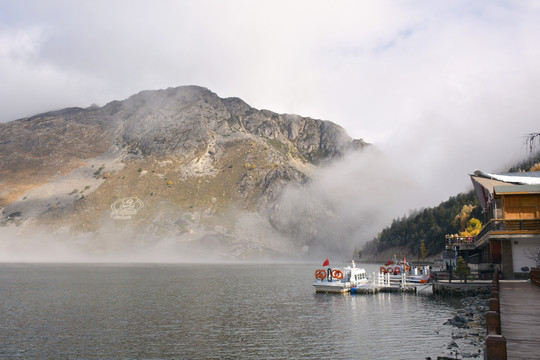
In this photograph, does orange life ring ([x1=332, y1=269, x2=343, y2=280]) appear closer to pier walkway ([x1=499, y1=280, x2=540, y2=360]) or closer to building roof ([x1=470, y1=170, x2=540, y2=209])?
building roof ([x1=470, y1=170, x2=540, y2=209])

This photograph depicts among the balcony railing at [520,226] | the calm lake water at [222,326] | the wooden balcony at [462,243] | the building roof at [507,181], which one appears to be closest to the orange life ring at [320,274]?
the calm lake water at [222,326]

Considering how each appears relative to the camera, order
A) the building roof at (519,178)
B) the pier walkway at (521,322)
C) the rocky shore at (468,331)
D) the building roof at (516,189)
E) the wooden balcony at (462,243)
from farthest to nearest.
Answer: the wooden balcony at (462,243) < the building roof at (519,178) < the building roof at (516,189) < the rocky shore at (468,331) < the pier walkway at (521,322)

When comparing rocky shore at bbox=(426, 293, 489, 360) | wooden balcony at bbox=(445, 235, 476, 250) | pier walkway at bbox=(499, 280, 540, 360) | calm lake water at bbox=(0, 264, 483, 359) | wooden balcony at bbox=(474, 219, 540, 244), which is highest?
wooden balcony at bbox=(474, 219, 540, 244)

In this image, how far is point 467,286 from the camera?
166 ft

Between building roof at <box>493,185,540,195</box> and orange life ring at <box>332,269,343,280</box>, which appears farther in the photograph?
orange life ring at <box>332,269,343,280</box>

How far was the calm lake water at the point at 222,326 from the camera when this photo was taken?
28969 mm

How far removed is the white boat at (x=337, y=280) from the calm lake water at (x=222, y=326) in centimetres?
210

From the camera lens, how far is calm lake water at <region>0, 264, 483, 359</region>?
28969mm

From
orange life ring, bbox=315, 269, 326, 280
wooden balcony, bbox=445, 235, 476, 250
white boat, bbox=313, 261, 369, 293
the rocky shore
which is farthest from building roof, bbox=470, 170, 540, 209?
orange life ring, bbox=315, 269, 326, 280

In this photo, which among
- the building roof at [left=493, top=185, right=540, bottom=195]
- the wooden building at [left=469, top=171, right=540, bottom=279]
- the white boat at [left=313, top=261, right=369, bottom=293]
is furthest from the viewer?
→ the white boat at [left=313, top=261, right=369, bottom=293]

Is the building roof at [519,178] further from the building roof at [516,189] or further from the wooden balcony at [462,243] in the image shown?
the wooden balcony at [462,243]

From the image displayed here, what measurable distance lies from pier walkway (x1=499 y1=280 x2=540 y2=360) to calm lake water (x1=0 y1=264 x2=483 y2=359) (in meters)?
3.72

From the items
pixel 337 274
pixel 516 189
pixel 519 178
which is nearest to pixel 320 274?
pixel 337 274

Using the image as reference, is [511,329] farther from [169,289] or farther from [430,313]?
[169,289]
